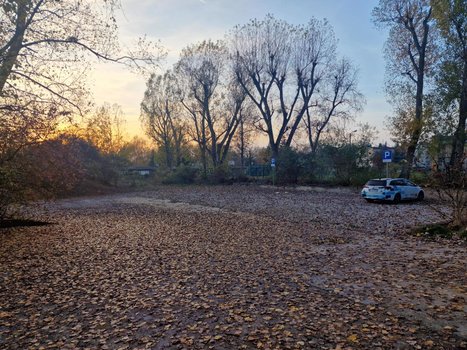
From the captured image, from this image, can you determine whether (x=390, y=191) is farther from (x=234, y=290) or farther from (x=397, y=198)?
(x=234, y=290)

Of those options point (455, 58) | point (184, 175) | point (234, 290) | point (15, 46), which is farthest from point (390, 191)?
point (184, 175)

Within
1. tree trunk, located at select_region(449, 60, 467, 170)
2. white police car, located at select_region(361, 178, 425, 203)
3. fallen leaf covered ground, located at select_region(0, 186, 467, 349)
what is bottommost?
fallen leaf covered ground, located at select_region(0, 186, 467, 349)

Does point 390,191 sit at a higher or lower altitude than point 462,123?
lower

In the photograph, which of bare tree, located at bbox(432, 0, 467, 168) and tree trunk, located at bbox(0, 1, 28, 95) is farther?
bare tree, located at bbox(432, 0, 467, 168)

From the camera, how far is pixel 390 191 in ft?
62.7

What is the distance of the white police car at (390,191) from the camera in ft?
62.8

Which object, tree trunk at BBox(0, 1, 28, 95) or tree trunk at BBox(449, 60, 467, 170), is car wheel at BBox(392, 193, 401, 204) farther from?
tree trunk at BBox(0, 1, 28, 95)

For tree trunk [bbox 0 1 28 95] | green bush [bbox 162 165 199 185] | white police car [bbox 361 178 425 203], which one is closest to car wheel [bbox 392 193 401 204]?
white police car [bbox 361 178 425 203]

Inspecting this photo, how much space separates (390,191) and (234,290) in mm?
15815

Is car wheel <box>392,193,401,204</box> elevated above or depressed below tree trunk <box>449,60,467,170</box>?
below

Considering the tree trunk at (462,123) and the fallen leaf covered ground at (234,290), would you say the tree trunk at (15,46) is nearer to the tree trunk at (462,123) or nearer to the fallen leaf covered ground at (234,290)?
the fallen leaf covered ground at (234,290)

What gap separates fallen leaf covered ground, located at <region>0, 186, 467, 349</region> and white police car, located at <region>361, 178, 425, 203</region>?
24.6 feet

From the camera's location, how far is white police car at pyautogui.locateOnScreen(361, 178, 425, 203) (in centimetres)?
1914

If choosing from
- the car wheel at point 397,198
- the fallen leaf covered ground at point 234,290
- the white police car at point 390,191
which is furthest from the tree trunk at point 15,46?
the car wheel at point 397,198
